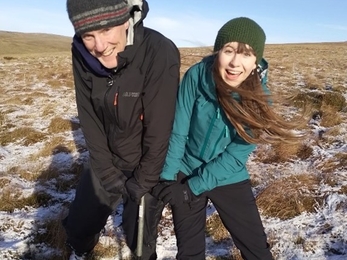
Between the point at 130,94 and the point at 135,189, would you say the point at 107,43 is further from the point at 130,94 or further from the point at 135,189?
the point at 135,189

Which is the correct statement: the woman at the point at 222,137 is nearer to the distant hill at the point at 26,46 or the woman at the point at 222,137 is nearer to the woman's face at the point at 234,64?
the woman's face at the point at 234,64

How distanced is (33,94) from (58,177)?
8462mm

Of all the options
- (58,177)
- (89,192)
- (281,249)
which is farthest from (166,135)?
(58,177)

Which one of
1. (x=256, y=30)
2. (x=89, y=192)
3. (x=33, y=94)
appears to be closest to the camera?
(x=256, y=30)

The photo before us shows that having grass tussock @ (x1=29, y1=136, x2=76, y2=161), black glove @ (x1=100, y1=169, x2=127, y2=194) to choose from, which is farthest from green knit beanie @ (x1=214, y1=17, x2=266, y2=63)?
grass tussock @ (x1=29, y1=136, x2=76, y2=161)

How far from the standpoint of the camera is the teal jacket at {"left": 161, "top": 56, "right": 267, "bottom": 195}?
9.43 ft

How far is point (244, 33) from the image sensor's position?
262 centimetres

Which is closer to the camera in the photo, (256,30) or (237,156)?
(256,30)

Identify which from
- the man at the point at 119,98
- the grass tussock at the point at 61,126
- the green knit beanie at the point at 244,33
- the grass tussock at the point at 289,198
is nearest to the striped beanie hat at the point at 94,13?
the man at the point at 119,98

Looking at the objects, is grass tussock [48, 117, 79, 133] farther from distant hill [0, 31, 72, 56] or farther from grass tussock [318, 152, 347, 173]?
distant hill [0, 31, 72, 56]

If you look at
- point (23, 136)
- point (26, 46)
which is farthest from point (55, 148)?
point (26, 46)

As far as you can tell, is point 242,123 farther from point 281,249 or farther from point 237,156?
point 281,249

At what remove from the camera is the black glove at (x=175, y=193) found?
3018mm

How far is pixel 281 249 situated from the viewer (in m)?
4.01
